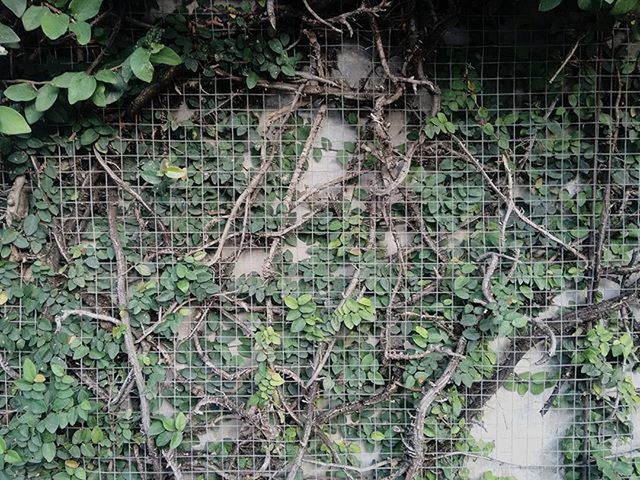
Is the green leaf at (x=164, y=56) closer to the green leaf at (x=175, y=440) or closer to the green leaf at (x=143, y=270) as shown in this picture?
the green leaf at (x=143, y=270)

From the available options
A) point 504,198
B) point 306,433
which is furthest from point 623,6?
point 306,433

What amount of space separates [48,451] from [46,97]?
3.71 feet

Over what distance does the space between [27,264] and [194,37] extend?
0.96 meters

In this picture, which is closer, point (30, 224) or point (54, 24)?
point (54, 24)

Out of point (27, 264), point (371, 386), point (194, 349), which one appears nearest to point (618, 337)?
point (371, 386)

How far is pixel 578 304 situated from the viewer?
1929mm

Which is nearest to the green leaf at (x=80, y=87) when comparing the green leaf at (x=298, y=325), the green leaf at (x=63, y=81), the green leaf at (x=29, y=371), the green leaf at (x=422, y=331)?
the green leaf at (x=63, y=81)

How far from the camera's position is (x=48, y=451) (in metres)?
1.78

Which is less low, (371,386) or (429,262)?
(429,262)

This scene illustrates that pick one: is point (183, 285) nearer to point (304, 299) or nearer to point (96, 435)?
point (304, 299)

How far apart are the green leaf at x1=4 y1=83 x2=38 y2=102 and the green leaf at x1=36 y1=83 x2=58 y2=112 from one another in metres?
0.03

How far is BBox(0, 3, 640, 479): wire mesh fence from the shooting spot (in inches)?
72.7

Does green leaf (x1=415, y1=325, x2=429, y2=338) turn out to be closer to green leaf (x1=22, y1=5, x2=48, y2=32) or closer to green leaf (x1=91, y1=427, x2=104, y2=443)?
green leaf (x1=91, y1=427, x2=104, y2=443)

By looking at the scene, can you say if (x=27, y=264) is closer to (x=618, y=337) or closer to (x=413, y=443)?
(x=413, y=443)
